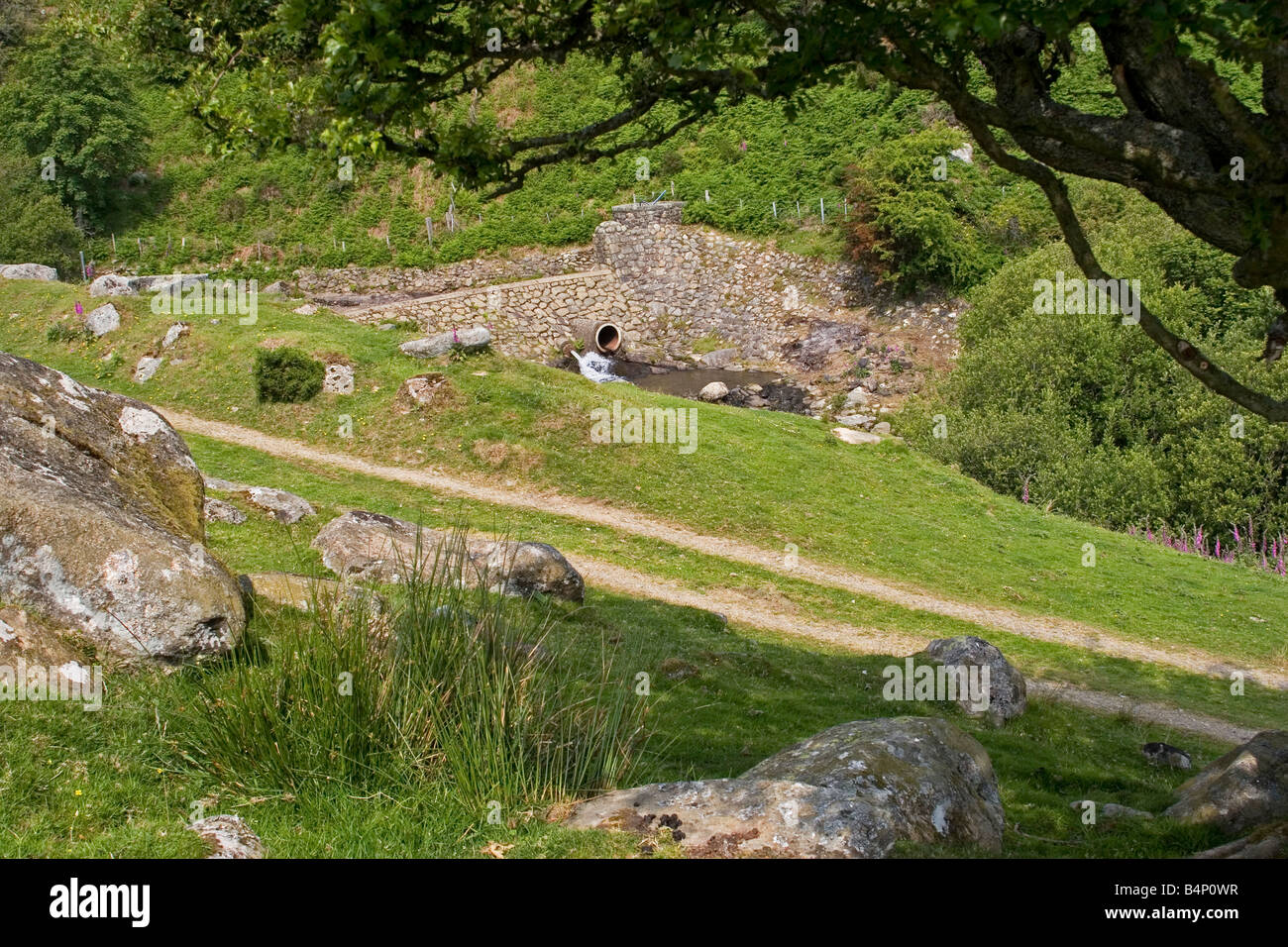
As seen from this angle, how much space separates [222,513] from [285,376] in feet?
35.1

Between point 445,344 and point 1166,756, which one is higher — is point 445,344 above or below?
above

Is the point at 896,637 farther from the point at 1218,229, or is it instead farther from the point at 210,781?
the point at 210,781

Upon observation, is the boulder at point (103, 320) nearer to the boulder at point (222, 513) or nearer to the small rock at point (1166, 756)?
the boulder at point (222, 513)

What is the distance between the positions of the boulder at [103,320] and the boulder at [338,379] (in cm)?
752

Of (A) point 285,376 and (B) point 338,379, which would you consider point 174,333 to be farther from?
(B) point 338,379

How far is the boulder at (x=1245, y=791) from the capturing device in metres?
9.24

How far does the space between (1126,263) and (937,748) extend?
109ft

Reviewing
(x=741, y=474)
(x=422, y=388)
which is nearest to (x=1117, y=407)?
(x=741, y=474)

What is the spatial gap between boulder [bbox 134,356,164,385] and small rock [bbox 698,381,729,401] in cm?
1769

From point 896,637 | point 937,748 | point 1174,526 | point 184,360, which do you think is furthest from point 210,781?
point 1174,526

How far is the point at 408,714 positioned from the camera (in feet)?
23.4

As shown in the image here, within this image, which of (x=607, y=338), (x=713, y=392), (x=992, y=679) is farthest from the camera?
(x=607, y=338)

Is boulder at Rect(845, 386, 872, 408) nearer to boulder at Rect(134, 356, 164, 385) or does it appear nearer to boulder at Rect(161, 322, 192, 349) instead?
boulder at Rect(161, 322, 192, 349)
